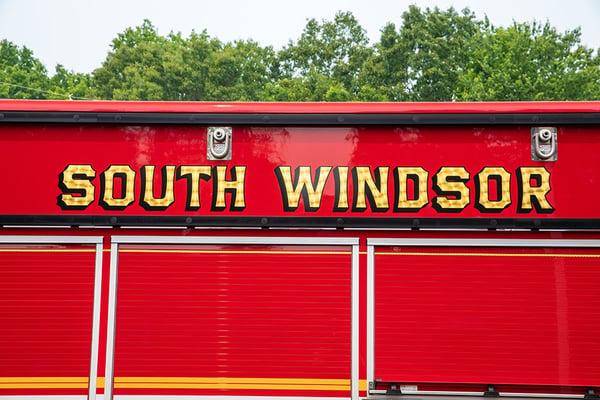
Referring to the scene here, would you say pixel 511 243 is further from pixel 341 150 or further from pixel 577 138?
pixel 341 150

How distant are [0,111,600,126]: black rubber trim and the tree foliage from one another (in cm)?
2750

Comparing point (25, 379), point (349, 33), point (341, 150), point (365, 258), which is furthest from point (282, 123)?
point (349, 33)

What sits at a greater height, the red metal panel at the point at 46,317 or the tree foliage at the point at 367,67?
the tree foliage at the point at 367,67

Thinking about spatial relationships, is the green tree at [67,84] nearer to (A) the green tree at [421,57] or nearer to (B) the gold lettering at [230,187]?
(A) the green tree at [421,57]

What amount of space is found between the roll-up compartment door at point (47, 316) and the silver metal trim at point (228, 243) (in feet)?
0.44

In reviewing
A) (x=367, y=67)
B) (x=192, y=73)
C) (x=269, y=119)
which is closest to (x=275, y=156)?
(x=269, y=119)

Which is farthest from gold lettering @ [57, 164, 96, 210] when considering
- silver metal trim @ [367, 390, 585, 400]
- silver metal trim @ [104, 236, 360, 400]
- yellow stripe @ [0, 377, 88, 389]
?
silver metal trim @ [367, 390, 585, 400]

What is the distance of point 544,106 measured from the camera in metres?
4.84

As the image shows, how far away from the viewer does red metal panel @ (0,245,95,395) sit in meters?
4.78

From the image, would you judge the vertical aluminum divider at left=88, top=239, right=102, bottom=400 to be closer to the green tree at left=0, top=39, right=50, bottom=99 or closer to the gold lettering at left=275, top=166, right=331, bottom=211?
the gold lettering at left=275, top=166, right=331, bottom=211

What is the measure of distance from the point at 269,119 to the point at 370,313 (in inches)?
76.7

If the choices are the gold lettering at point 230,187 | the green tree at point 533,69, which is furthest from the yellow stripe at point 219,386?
the green tree at point 533,69

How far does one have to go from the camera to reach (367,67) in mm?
44219

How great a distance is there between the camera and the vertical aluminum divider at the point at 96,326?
4754 millimetres
